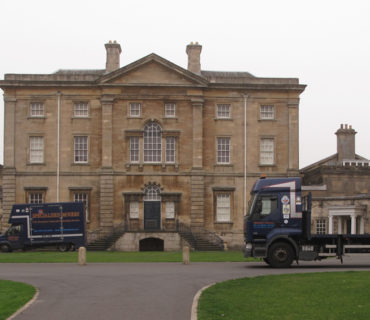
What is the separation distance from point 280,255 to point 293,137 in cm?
2265

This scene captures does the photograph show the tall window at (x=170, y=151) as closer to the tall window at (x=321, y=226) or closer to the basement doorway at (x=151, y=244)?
the basement doorway at (x=151, y=244)

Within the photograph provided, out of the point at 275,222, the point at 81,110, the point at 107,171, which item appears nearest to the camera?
the point at 275,222

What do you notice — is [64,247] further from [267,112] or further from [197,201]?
[267,112]

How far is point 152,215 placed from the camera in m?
45.3

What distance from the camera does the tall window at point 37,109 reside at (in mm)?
46000

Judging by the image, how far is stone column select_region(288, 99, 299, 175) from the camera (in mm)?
46250

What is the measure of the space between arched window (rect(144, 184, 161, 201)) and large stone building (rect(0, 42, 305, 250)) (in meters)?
0.07

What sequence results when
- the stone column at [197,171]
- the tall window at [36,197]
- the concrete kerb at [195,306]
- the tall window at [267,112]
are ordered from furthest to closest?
the tall window at [267,112] → the tall window at [36,197] → the stone column at [197,171] → the concrete kerb at [195,306]

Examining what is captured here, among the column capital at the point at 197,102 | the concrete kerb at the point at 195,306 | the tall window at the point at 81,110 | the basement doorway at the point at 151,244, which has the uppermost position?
the column capital at the point at 197,102

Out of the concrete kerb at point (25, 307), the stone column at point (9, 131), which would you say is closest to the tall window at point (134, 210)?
the stone column at point (9, 131)

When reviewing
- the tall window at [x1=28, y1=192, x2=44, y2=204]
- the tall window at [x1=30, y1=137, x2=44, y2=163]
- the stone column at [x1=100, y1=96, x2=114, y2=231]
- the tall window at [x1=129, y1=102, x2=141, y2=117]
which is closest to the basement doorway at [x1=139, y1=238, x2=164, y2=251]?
the stone column at [x1=100, y1=96, x2=114, y2=231]

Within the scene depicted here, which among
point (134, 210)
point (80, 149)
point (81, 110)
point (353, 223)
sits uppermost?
point (81, 110)

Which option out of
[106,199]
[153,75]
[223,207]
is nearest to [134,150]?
[106,199]

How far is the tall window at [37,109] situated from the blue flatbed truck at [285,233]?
24.5m
